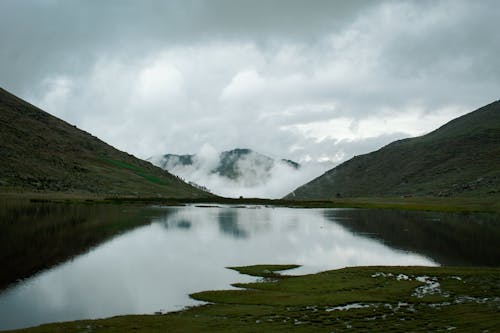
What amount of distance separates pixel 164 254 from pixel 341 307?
117 feet

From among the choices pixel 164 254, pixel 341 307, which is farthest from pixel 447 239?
pixel 341 307

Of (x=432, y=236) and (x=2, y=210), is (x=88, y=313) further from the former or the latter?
(x=2, y=210)

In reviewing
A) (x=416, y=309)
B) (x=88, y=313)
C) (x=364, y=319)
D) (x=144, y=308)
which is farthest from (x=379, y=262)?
(x=88, y=313)

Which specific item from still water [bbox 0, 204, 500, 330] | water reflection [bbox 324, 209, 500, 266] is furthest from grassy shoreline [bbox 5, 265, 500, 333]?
water reflection [bbox 324, 209, 500, 266]

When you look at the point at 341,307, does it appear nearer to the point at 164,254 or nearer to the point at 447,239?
the point at 164,254

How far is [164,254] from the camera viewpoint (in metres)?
66.7

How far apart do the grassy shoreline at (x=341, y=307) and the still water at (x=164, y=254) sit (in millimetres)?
4040

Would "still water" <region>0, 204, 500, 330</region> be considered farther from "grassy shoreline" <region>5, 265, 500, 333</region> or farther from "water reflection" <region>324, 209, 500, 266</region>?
"grassy shoreline" <region>5, 265, 500, 333</region>

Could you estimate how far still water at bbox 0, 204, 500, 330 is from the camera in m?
39.5

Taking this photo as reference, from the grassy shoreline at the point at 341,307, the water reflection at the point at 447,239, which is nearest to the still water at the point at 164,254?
the water reflection at the point at 447,239

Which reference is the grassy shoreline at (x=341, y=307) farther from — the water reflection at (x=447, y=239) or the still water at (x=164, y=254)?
the water reflection at (x=447, y=239)

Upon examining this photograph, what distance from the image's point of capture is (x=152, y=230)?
9694 cm

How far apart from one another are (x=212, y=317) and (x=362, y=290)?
16.3 m

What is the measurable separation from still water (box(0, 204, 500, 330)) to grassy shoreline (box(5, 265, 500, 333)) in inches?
159
